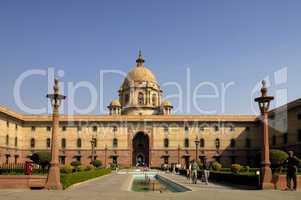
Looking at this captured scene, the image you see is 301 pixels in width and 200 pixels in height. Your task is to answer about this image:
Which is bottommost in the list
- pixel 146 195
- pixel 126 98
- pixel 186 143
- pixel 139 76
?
pixel 146 195

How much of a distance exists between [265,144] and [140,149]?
49.8m

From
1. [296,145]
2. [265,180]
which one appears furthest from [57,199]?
[296,145]

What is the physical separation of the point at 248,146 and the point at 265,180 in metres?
46.4

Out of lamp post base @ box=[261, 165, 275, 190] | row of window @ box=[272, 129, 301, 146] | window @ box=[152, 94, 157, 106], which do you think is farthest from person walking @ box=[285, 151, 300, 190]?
window @ box=[152, 94, 157, 106]

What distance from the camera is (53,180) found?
18.0 metres

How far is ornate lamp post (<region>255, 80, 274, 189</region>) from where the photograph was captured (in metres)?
17.6

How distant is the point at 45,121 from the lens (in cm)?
6244

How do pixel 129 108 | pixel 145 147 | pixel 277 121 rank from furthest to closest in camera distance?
1. pixel 129 108
2. pixel 145 147
3. pixel 277 121

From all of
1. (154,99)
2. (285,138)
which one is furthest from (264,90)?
(154,99)

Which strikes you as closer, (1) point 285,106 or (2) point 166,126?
(1) point 285,106

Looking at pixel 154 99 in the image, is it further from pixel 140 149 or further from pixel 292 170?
pixel 292 170

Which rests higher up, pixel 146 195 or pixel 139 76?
pixel 139 76

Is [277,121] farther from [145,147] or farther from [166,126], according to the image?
[145,147]

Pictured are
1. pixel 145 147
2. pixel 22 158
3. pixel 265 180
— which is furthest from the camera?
pixel 145 147
